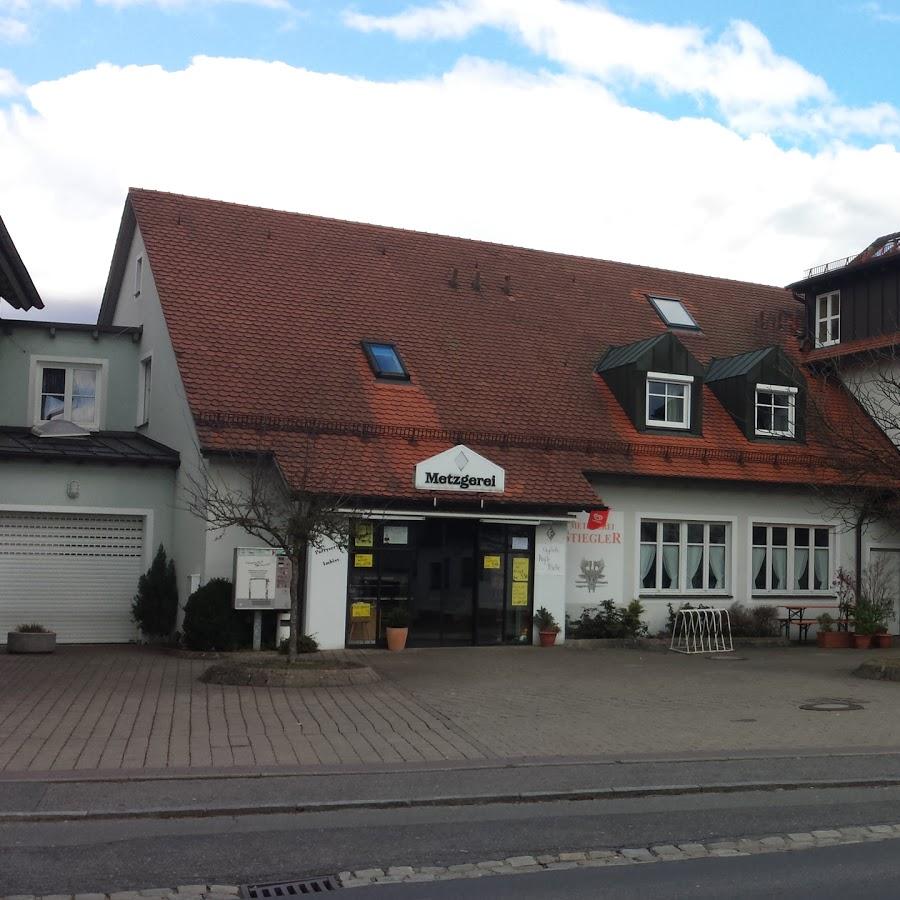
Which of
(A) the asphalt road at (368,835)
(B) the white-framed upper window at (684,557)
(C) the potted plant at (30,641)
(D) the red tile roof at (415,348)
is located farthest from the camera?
(B) the white-framed upper window at (684,557)

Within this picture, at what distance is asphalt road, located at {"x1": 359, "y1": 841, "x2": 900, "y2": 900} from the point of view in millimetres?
6562

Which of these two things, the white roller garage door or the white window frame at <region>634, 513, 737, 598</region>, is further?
the white window frame at <region>634, 513, 737, 598</region>

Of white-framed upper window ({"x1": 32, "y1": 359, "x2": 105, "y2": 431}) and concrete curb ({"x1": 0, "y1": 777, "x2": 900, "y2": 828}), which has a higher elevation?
white-framed upper window ({"x1": 32, "y1": 359, "x2": 105, "y2": 431})

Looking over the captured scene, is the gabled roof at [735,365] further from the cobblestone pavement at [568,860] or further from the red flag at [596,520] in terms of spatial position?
the cobblestone pavement at [568,860]

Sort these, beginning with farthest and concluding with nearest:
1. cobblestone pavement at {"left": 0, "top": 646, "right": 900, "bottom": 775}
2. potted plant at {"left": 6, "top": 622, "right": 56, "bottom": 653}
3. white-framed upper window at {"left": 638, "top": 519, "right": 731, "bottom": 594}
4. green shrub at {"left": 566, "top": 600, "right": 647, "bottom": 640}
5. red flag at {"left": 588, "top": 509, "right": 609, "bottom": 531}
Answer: white-framed upper window at {"left": 638, "top": 519, "right": 731, "bottom": 594}
red flag at {"left": 588, "top": 509, "right": 609, "bottom": 531}
green shrub at {"left": 566, "top": 600, "right": 647, "bottom": 640}
potted plant at {"left": 6, "top": 622, "right": 56, "bottom": 653}
cobblestone pavement at {"left": 0, "top": 646, "right": 900, "bottom": 775}

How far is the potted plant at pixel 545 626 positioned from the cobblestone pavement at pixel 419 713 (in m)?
2.17

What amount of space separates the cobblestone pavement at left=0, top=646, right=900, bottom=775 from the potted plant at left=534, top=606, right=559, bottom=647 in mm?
2166

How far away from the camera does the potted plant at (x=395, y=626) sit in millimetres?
20172

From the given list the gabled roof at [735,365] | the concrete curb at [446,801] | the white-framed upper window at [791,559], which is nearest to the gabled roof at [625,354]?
the gabled roof at [735,365]

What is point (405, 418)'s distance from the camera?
21750 mm

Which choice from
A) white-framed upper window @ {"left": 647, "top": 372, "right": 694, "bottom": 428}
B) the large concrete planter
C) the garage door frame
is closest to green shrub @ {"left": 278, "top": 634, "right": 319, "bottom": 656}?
the large concrete planter

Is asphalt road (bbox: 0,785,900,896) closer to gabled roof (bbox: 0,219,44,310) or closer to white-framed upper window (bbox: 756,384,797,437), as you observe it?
gabled roof (bbox: 0,219,44,310)

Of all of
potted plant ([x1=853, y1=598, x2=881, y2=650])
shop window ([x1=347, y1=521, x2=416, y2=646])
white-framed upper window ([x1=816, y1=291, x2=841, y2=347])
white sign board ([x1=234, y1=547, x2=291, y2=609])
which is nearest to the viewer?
white sign board ([x1=234, y1=547, x2=291, y2=609])

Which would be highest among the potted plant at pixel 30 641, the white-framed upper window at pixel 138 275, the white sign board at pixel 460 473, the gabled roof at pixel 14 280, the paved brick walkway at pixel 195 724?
the white-framed upper window at pixel 138 275
